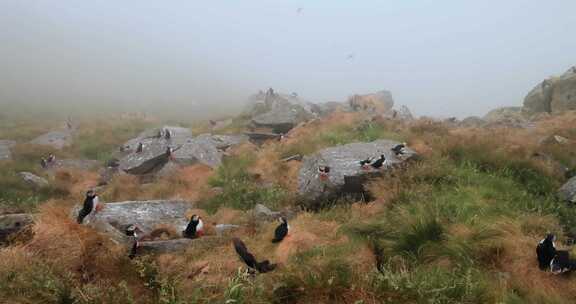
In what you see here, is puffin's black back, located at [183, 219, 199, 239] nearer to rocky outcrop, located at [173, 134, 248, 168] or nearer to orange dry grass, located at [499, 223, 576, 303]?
orange dry grass, located at [499, 223, 576, 303]

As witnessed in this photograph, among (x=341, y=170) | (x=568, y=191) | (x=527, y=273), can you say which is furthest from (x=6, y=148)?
(x=568, y=191)

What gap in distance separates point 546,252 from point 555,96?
24830 millimetres

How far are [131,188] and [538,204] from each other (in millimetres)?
15238

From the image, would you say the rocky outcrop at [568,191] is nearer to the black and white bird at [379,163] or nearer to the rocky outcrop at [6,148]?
the black and white bird at [379,163]

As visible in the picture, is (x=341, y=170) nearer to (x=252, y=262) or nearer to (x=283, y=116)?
(x=252, y=262)

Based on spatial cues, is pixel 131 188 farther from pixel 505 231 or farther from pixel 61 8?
pixel 61 8

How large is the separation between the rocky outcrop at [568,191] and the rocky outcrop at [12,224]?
43.7 ft

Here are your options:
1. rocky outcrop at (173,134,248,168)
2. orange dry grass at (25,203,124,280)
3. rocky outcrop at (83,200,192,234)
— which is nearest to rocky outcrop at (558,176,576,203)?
rocky outcrop at (83,200,192,234)

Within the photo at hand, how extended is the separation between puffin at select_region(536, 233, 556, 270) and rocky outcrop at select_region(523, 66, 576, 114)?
20.9 m

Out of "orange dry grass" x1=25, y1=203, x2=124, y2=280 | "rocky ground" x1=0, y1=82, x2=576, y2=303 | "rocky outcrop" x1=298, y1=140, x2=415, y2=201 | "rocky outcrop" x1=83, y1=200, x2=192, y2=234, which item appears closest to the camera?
"rocky ground" x1=0, y1=82, x2=576, y2=303

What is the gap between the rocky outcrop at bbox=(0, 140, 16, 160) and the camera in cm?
2524

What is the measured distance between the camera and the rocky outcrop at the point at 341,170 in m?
13.7

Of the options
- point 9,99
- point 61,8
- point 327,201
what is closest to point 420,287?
point 327,201

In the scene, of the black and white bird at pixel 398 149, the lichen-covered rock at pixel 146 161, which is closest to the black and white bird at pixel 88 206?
the lichen-covered rock at pixel 146 161
